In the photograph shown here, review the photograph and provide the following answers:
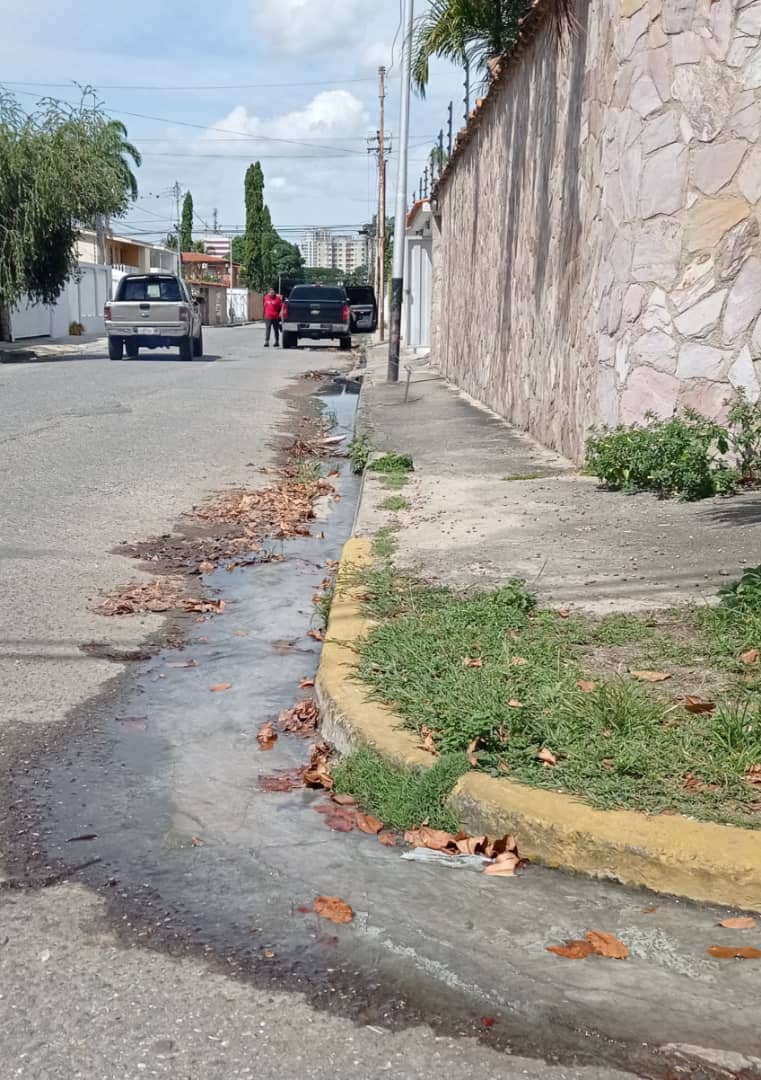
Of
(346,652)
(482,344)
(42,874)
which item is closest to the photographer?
(42,874)

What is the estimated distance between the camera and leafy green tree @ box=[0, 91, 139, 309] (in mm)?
31234

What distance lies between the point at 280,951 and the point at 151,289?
1058 inches

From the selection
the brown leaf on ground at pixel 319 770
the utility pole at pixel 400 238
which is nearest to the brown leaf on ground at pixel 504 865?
the brown leaf on ground at pixel 319 770

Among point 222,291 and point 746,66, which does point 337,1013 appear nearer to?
point 746,66

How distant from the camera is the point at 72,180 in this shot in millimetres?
31953

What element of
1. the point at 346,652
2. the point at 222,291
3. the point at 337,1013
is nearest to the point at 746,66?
the point at 346,652

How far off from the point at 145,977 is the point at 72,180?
3216 centimetres

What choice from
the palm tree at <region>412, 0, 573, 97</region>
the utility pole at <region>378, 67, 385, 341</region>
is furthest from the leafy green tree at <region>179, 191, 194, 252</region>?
the palm tree at <region>412, 0, 573, 97</region>

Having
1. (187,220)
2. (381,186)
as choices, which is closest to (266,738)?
(381,186)

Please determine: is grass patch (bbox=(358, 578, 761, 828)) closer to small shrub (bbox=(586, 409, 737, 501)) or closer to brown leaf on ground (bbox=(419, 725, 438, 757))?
brown leaf on ground (bbox=(419, 725, 438, 757))

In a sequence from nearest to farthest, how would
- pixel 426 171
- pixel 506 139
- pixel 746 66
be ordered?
1. pixel 746 66
2. pixel 506 139
3. pixel 426 171

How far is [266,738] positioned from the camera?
4.32m

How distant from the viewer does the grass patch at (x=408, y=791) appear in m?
3.52

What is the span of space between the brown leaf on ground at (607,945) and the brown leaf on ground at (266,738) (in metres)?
1.65
